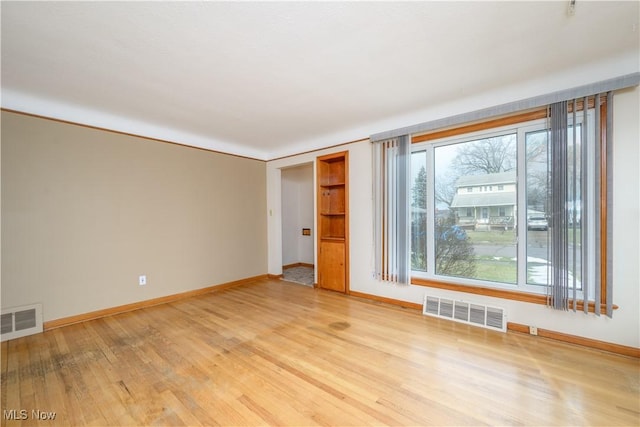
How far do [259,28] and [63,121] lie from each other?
279 cm

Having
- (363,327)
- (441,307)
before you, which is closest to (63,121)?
(363,327)

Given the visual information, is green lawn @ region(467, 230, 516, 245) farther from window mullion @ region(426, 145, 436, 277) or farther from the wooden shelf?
the wooden shelf

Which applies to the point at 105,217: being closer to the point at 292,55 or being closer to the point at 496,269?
the point at 292,55

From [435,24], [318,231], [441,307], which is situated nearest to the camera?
[435,24]

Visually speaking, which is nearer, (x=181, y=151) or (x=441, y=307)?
(x=441, y=307)

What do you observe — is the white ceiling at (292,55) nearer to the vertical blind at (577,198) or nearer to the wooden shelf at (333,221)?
the vertical blind at (577,198)

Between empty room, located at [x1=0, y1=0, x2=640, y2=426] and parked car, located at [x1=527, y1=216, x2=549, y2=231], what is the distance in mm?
27

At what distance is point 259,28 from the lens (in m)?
1.77

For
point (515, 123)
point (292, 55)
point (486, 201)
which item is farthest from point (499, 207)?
point (292, 55)

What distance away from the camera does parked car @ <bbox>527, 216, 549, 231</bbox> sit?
2.54 meters

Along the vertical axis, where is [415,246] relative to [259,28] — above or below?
below

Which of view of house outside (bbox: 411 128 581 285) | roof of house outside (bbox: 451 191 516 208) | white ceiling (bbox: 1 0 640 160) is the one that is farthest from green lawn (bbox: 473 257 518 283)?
white ceiling (bbox: 1 0 640 160)

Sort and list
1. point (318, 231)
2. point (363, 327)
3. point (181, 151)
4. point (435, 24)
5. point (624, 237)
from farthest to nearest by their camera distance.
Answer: point (318, 231) → point (181, 151) → point (363, 327) → point (624, 237) → point (435, 24)

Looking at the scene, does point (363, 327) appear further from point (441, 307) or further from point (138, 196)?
point (138, 196)
